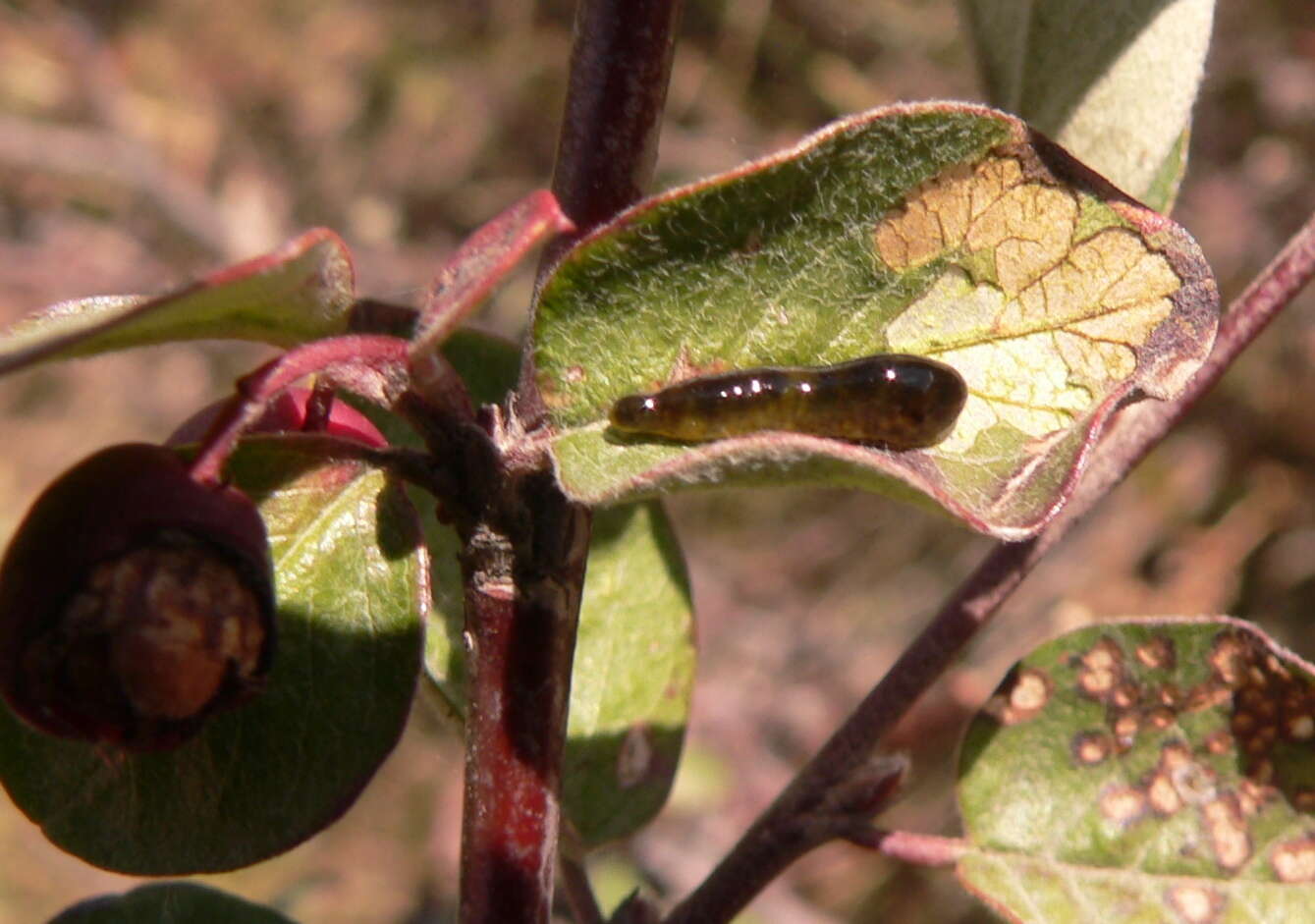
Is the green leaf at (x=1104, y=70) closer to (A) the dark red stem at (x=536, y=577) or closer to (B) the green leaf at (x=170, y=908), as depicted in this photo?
(A) the dark red stem at (x=536, y=577)

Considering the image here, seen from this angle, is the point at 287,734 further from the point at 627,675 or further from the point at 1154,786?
the point at 1154,786

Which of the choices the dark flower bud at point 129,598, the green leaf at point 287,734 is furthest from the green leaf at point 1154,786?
the dark flower bud at point 129,598

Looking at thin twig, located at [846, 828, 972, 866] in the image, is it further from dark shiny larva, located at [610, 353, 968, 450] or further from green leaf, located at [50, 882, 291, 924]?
green leaf, located at [50, 882, 291, 924]

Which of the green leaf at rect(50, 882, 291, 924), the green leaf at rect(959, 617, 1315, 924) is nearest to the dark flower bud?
the green leaf at rect(50, 882, 291, 924)

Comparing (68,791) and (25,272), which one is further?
(25,272)

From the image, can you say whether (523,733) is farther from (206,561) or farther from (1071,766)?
(1071,766)

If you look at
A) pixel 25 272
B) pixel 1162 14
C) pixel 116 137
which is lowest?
pixel 25 272

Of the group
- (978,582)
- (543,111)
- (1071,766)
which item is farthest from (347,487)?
→ (543,111)
